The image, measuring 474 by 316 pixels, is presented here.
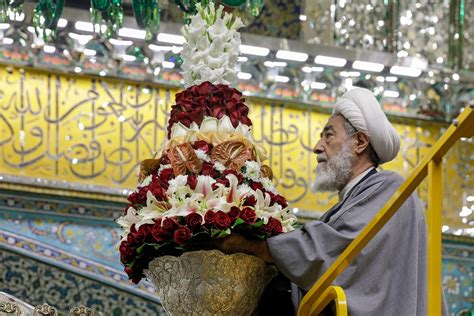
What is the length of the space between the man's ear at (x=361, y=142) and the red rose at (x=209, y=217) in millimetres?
708

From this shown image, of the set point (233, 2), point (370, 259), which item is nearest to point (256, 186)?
point (370, 259)

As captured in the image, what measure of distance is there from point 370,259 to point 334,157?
59cm

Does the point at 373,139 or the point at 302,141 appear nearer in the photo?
the point at 373,139

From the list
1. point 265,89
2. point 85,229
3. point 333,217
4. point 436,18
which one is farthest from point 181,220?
point 436,18

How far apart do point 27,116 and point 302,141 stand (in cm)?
168

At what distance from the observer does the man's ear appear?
19.7 ft

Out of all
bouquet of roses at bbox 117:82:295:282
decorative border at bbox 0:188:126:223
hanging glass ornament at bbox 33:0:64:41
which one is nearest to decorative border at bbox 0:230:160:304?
decorative border at bbox 0:188:126:223

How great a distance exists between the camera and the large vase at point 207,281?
557 cm

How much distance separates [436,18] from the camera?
35.4ft

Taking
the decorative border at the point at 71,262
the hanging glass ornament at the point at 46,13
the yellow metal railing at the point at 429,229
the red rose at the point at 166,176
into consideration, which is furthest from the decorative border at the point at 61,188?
the yellow metal railing at the point at 429,229

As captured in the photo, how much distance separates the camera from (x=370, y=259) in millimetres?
5527

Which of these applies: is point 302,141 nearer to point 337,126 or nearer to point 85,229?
point 85,229

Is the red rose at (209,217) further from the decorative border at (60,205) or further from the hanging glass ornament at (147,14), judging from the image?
the hanging glass ornament at (147,14)

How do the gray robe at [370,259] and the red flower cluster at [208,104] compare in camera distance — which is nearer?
the gray robe at [370,259]
